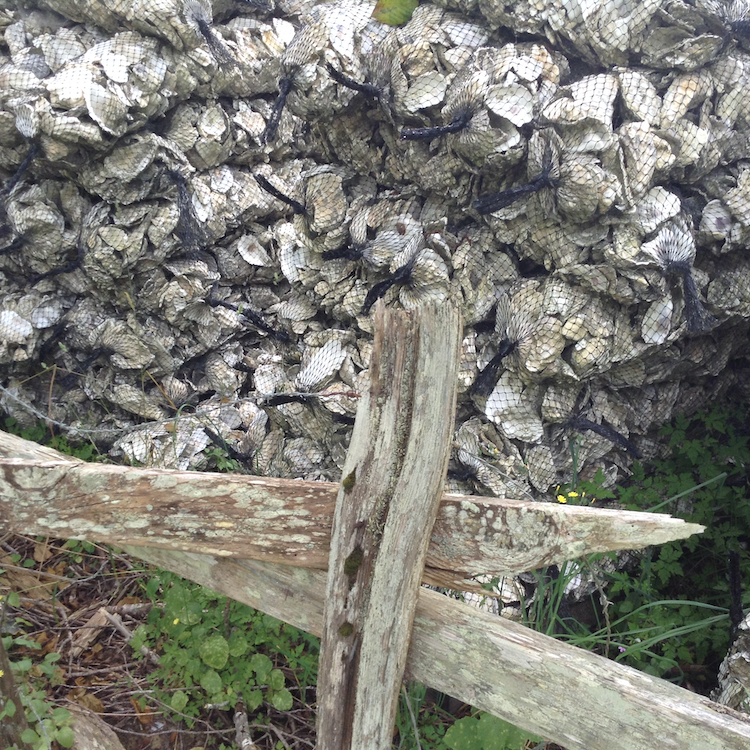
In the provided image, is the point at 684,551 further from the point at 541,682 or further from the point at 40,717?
the point at 40,717

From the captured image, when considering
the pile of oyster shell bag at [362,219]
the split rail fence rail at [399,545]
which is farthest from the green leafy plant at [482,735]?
the pile of oyster shell bag at [362,219]

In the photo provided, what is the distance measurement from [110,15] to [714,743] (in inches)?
152

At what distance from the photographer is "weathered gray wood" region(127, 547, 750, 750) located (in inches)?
48.9

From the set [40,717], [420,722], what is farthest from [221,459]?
[420,722]

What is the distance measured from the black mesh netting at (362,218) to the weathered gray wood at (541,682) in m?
1.25

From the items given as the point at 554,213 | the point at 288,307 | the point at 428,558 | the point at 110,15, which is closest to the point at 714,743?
the point at 428,558

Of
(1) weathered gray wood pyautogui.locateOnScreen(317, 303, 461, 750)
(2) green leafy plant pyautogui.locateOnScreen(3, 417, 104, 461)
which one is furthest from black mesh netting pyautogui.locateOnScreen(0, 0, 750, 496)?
(1) weathered gray wood pyautogui.locateOnScreen(317, 303, 461, 750)

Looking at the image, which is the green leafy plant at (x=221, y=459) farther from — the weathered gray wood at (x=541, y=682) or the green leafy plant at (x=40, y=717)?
the weathered gray wood at (x=541, y=682)

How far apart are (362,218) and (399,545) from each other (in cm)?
182

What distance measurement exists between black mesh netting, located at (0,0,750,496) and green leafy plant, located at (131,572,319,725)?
786 mm

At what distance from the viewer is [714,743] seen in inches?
47.8

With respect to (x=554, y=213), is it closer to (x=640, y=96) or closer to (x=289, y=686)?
(x=640, y=96)

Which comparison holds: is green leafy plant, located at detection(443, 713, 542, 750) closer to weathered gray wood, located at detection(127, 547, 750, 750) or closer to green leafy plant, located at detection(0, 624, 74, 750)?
weathered gray wood, located at detection(127, 547, 750, 750)

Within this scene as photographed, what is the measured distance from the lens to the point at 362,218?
2793mm
